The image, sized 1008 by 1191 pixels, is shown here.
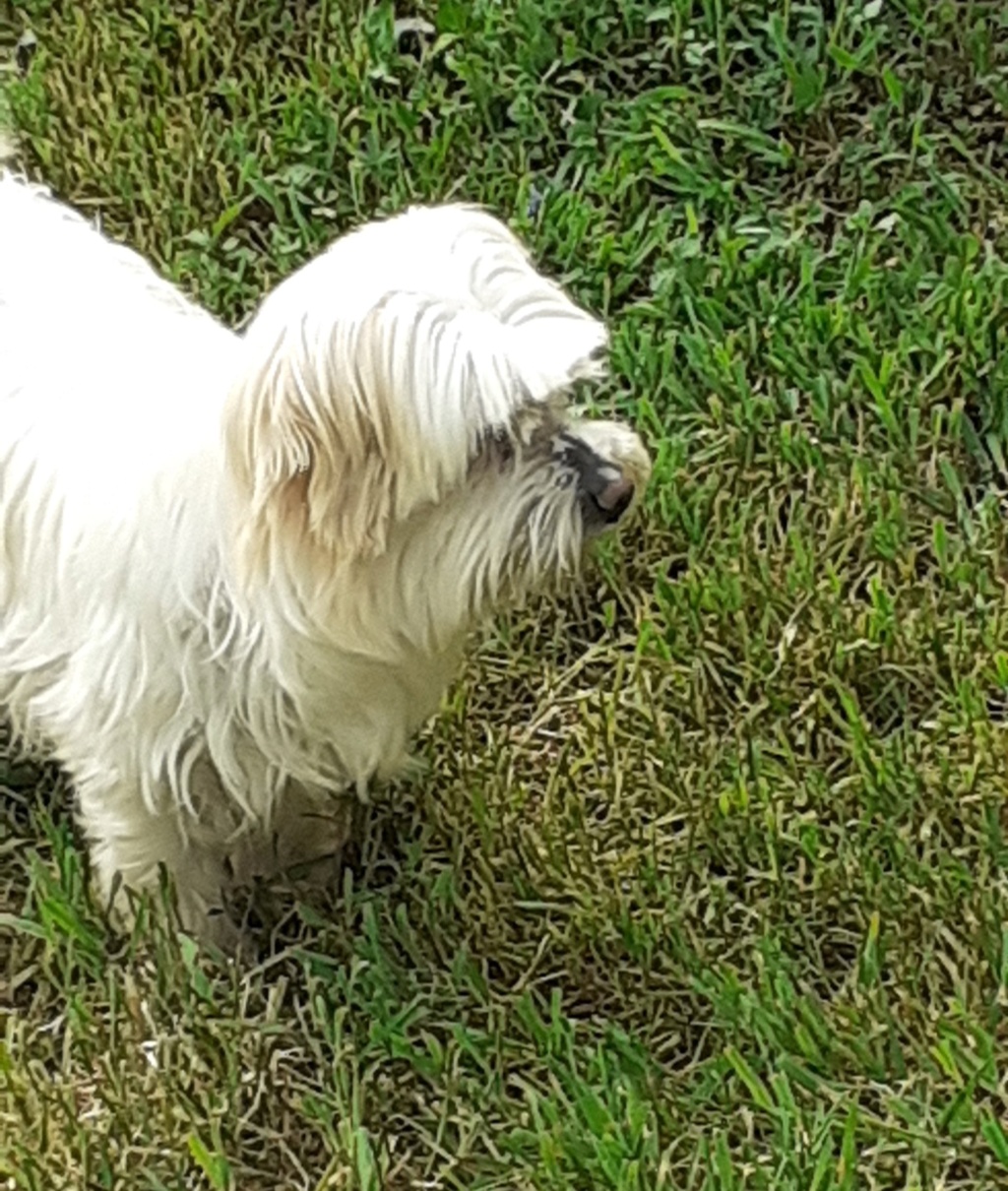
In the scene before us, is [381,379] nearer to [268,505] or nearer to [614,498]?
[268,505]

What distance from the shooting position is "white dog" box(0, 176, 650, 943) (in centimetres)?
186

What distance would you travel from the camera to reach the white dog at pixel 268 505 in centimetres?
186

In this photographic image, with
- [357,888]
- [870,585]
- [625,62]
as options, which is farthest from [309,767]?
[625,62]

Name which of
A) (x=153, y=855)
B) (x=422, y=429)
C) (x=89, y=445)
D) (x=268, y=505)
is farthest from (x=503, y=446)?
(x=153, y=855)

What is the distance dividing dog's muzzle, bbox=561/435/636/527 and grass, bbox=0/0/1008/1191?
56 cm

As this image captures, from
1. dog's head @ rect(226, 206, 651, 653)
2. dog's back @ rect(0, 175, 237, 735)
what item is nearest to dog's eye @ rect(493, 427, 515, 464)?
dog's head @ rect(226, 206, 651, 653)

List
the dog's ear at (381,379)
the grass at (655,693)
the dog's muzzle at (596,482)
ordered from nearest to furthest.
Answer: the dog's ear at (381,379)
the dog's muzzle at (596,482)
the grass at (655,693)

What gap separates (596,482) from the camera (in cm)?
196

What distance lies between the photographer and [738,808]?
2.43m

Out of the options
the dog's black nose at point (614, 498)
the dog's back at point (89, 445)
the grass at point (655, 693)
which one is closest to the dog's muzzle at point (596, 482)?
the dog's black nose at point (614, 498)

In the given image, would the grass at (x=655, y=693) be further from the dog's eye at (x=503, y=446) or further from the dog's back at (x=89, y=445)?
the dog's eye at (x=503, y=446)

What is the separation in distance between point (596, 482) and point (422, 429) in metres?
0.19

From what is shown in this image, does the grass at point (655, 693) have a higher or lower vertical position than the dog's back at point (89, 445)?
lower

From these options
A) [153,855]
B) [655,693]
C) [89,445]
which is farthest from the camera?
[655,693]
